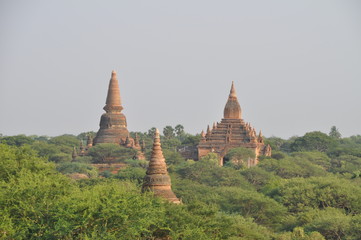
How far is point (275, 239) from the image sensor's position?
2063 inches

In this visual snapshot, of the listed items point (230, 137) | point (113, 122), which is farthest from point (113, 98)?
point (230, 137)

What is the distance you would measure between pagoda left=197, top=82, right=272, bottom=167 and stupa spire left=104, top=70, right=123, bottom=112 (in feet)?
25.6

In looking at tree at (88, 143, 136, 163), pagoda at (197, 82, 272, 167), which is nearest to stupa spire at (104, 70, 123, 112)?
tree at (88, 143, 136, 163)

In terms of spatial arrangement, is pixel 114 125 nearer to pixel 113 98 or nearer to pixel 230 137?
pixel 113 98

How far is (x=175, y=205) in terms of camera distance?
47.4m

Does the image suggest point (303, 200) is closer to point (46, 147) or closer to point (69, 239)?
point (69, 239)

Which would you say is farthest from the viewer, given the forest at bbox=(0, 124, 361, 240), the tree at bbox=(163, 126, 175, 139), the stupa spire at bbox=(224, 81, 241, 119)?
→ the tree at bbox=(163, 126, 175, 139)

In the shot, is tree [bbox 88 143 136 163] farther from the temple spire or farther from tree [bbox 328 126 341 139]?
tree [bbox 328 126 341 139]

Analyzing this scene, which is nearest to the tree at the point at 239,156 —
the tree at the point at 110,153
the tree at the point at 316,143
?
the tree at the point at 110,153

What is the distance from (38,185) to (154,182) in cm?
614

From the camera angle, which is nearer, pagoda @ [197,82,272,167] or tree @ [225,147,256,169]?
tree @ [225,147,256,169]

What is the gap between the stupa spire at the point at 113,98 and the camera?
104500mm

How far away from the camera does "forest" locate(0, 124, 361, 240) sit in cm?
4122

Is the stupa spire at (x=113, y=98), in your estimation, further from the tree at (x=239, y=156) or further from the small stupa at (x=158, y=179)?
the small stupa at (x=158, y=179)
